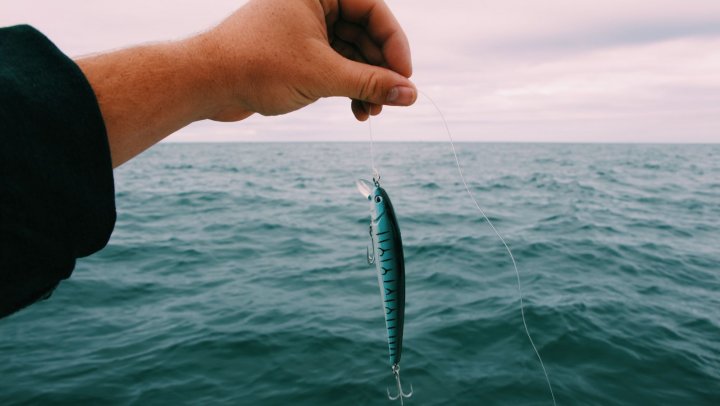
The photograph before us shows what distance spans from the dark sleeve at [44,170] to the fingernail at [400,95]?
58.0 inches

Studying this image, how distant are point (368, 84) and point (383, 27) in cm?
44

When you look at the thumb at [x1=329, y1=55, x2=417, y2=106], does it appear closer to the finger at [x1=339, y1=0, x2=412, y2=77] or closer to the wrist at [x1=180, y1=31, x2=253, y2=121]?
the finger at [x1=339, y1=0, x2=412, y2=77]

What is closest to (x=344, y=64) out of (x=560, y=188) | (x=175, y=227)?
(x=175, y=227)

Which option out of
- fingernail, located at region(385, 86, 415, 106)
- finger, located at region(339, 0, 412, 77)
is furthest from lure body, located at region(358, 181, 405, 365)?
finger, located at region(339, 0, 412, 77)

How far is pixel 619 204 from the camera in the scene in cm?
1714

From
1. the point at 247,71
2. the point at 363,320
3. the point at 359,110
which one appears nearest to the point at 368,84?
the point at 359,110

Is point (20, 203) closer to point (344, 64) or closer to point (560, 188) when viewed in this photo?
point (344, 64)

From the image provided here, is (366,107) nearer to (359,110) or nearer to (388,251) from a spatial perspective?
(359,110)

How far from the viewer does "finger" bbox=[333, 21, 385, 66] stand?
2.69 meters

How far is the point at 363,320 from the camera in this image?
6668 millimetres

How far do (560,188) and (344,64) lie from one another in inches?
892

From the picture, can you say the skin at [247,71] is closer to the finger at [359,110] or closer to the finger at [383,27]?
the finger at [383,27]

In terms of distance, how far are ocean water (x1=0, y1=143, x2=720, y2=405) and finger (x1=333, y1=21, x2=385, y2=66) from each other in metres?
→ 3.78

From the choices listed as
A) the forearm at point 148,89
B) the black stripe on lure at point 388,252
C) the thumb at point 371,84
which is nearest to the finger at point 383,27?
the thumb at point 371,84
